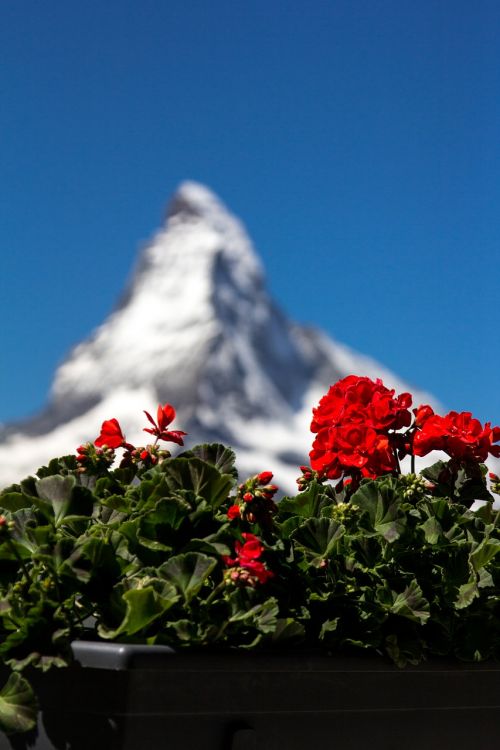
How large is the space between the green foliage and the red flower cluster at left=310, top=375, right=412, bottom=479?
5.2 inches

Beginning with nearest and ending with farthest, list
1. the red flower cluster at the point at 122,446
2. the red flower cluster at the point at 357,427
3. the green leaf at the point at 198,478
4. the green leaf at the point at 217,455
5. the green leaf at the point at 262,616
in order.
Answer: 1. the green leaf at the point at 262,616
2. the green leaf at the point at 198,478
3. the green leaf at the point at 217,455
4. the red flower cluster at the point at 122,446
5. the red flower cluster at the point at 357,427

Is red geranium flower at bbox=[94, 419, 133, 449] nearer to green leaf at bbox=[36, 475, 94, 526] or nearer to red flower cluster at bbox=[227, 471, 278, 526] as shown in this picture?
green leaf at bbox=[36, 475, 94, 526]

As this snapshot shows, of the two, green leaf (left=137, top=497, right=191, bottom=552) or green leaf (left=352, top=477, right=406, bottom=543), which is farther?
green leaf (left=352, top=477, right=406, bottom=543)

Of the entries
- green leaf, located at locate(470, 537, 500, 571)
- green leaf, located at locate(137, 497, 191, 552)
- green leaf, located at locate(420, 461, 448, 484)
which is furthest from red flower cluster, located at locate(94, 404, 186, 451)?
green leaf, located at locate(470, 537, 500, 571)

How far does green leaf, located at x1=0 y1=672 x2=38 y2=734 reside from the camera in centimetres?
138

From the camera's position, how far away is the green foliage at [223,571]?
1482 mm

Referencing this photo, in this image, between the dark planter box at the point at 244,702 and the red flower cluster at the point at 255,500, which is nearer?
the dark planter box at the point at 244,702

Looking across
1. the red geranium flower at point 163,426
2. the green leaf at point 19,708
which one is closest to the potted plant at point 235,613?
the green leaf at point 19,708

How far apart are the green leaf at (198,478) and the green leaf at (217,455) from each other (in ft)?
0.59

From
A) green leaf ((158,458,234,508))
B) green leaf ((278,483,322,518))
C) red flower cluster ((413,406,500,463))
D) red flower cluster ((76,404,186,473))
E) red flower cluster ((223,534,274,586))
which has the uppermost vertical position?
red flower cluster ((413,406,500,463))

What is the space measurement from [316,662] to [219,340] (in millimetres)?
20654

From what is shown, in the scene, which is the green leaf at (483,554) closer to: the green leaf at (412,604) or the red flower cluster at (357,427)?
the green leaf at (412,604)

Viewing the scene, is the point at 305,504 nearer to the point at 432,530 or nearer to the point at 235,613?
the point at 432,530

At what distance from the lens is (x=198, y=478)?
1738 millimetres
